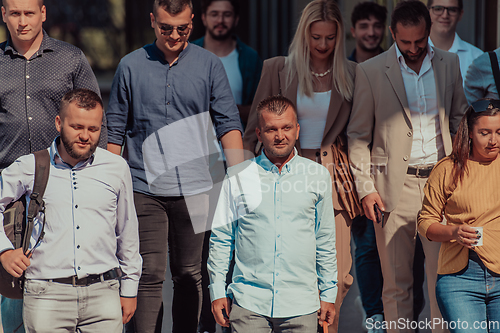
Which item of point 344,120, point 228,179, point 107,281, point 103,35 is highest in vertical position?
point 103,35

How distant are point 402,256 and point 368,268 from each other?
561 millimetres

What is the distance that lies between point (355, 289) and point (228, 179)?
272 cm

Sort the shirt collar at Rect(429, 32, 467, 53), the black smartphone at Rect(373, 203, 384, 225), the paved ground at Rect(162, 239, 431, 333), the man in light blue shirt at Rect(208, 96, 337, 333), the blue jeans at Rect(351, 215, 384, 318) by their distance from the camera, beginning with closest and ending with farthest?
the man in light blue shirt at Rect(208, 96, 337, 333), the black smartphone at Rect(373, 203, 384, 225), the blue jeans at Rect(351, 215, 384, 318), the paved ground at Rect(162, 239, 431, 333), the shirt collar at Rect(429, 32, 467, 53)

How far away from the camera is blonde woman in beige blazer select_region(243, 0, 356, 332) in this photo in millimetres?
3818

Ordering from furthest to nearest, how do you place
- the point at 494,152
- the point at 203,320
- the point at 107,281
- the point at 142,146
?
1. the point at 203,320
2. the point at 142,146
3. the point at 494,152
4. the point at 107,281

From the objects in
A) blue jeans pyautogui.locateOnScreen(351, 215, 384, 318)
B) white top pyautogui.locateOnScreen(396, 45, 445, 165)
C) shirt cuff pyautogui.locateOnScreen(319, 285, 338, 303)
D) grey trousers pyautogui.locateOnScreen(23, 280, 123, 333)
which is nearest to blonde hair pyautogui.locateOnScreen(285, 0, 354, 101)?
white top pyautogui.locateOnScreen(396, 45, 445, 165)

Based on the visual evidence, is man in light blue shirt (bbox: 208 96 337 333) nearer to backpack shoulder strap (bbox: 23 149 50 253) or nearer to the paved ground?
backpack shoulder strap (bbox: 23 149 50 253)

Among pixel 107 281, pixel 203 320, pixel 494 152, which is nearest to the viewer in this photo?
pixel 107 281

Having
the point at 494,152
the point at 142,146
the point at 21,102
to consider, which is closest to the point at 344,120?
the point at 494,152

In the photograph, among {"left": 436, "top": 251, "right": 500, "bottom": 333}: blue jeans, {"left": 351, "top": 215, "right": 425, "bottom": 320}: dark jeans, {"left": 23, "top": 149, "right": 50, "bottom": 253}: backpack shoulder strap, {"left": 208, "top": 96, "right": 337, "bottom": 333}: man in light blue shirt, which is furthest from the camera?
{"left": 351, "top": 215, "right": 425, "bottom": 320}: dark jeans

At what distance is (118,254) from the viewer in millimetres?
3260

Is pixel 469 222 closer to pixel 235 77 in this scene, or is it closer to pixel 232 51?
pixel 235 77

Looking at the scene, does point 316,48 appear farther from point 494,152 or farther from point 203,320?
point 203,320

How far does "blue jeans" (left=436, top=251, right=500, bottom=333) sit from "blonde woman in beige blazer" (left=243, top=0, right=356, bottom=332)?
72 cm
